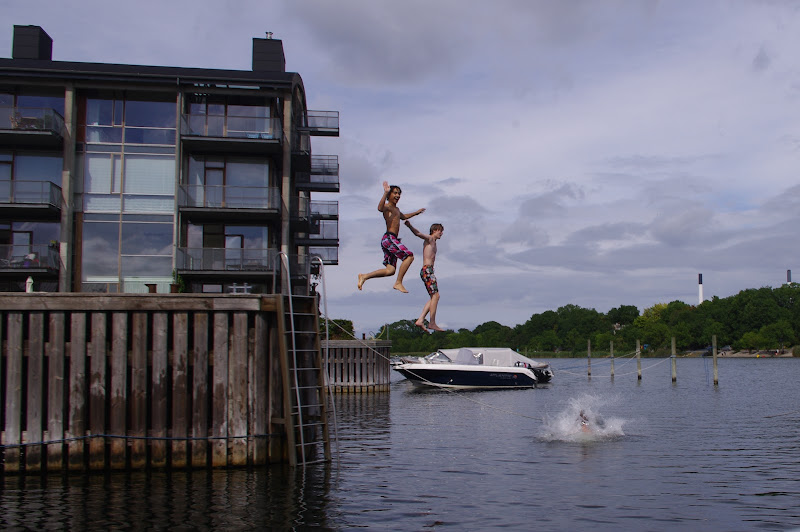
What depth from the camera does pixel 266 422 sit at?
18125 millimetres

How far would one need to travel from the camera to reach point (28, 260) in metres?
36.9

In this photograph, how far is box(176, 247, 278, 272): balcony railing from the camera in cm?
3944

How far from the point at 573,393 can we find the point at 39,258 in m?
40.0

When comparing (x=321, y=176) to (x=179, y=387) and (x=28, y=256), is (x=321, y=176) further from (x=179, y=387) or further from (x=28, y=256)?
(x=179, y=387)

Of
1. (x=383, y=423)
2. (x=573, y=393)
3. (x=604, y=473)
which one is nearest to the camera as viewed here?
(x=604, y=473)

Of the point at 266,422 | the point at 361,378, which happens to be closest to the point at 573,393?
the point at 361,378

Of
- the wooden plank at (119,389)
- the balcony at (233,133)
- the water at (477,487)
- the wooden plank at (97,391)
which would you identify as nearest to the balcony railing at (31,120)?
the balcony at (233,133)

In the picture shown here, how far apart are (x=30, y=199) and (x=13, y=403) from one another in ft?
76.2

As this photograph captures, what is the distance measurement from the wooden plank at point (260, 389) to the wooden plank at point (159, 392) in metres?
1.93

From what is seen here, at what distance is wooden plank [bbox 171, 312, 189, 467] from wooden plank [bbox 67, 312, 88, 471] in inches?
76.0

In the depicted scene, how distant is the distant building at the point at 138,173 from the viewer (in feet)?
124

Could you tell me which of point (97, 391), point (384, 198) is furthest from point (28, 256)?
point (384, 198)

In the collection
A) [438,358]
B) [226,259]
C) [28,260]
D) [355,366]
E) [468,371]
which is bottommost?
[468,371]

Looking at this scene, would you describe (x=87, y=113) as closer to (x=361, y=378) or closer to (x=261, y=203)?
(x=261, y=203)
